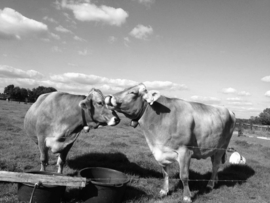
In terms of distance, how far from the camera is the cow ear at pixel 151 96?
510 centimetres

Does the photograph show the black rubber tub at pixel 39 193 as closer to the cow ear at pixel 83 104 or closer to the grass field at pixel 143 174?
the grass field at pixel 143 174

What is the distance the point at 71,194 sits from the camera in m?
4.98

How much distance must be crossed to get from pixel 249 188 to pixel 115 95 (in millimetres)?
5294

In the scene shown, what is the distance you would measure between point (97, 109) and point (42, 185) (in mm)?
2274

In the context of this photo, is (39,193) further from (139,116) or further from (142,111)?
(142,111)

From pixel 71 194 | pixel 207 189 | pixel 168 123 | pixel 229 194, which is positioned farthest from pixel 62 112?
pixel 229 194

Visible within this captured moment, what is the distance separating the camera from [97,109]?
5.76 m

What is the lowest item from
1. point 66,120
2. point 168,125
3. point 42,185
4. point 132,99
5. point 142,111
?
point 42,185

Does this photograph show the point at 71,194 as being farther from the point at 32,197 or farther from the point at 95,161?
the point at 95,161

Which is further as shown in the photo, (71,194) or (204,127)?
(204,127)

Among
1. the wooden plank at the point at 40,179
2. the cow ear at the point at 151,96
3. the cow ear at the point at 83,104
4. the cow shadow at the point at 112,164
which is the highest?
the cow ear at the point at 151,96

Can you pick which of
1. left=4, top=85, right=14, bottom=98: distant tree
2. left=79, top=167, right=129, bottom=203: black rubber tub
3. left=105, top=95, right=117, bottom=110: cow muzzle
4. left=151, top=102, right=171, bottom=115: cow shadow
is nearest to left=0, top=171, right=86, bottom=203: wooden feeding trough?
left=79, top=167, right=129, bottom=203: black rubber tub

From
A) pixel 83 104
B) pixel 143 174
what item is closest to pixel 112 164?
pixel 143 174

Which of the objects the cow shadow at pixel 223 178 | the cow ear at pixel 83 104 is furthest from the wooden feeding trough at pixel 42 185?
the cow shadow at pixel 223 178
